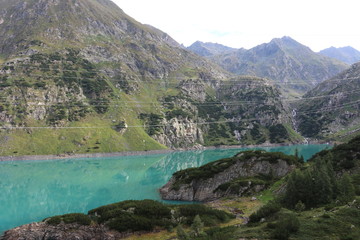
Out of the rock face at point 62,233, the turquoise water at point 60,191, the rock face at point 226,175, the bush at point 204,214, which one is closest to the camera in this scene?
the rock face at point 62,233

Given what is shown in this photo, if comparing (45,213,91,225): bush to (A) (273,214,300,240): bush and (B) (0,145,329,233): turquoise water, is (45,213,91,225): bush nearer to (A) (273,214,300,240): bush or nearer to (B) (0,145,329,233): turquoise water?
(B) (0,145,329,233): turquoise water

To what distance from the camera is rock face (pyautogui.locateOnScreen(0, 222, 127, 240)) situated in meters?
39.4

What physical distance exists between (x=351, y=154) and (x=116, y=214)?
174 feet

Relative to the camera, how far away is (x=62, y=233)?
3988 cm

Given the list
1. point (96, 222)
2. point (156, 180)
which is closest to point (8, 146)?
point (156, 180)

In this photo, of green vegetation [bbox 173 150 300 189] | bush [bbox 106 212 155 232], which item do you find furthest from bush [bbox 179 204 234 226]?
green vegetation [bbox 173 150 300 189]

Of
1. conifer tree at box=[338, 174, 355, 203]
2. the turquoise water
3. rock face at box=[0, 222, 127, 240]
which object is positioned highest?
conifer tree at box=[338, 174, 355, 203]

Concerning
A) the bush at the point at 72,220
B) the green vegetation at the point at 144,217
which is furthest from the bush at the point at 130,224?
the bush at the point at 72,220

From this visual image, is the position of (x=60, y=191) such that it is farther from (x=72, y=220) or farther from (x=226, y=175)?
(x=226, y=175)

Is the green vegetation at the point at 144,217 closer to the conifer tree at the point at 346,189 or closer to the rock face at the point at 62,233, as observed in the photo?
the rock face at the point at 62,233

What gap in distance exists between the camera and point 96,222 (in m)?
43.4

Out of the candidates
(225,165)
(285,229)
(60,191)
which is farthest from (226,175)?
(60,191)

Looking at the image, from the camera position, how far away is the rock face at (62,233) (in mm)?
39406

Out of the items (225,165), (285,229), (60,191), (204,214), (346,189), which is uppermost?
(285,229)
